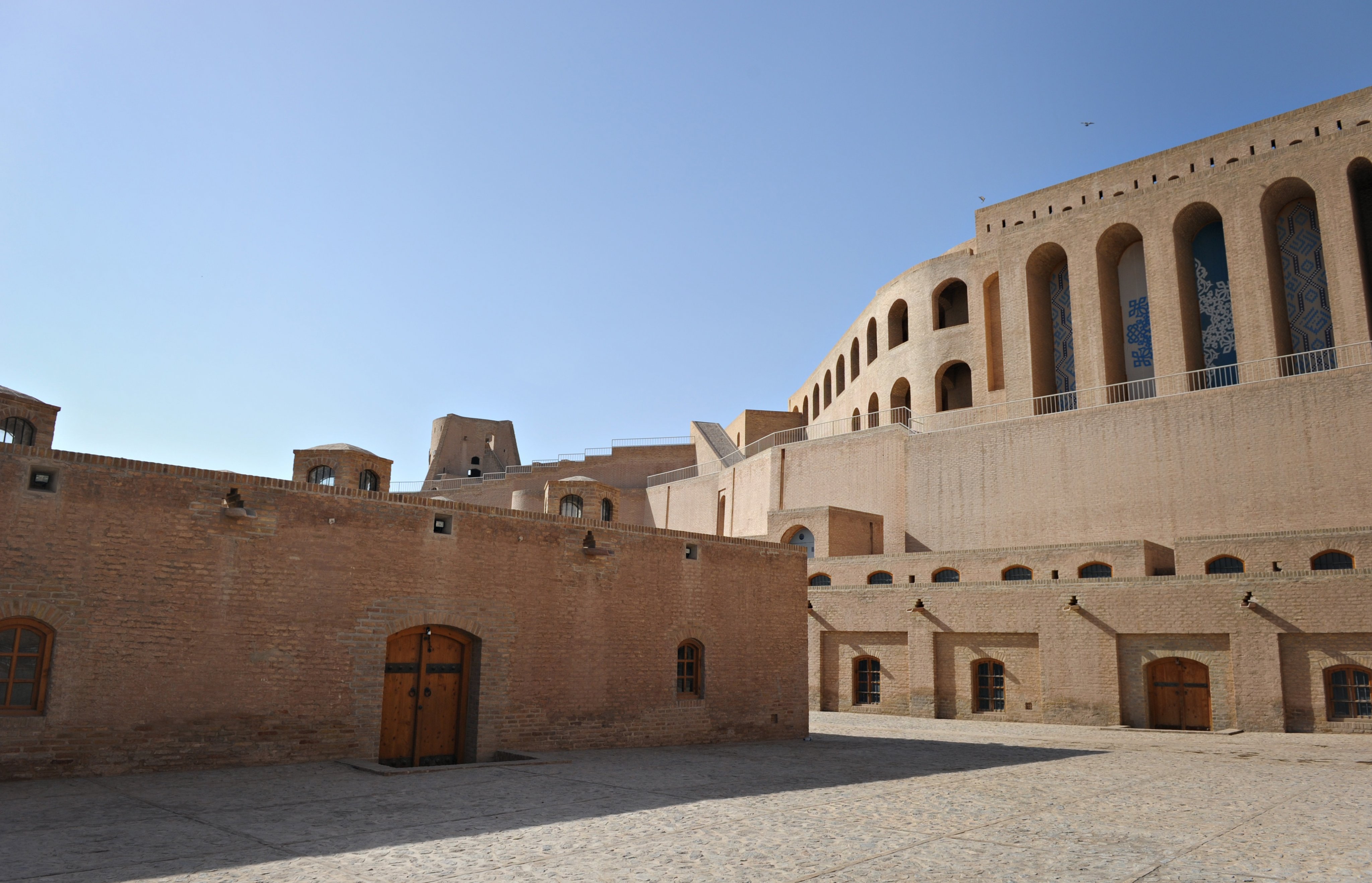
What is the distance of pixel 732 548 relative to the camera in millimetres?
16000

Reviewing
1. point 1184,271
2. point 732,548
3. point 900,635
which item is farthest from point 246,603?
point 1184,271

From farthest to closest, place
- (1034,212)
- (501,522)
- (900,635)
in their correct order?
(1034,212), (900,635), (501,522)

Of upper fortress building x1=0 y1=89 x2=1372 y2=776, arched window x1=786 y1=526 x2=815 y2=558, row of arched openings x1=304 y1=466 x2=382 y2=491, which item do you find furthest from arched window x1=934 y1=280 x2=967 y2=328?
row of arched openings x1=304 y1=466 x2=382 y2=491

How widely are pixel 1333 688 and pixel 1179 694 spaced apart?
8.51 feet

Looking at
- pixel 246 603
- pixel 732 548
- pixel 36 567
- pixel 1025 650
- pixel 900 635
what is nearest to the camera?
pixel 36 567

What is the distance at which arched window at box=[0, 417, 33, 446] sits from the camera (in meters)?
18.2

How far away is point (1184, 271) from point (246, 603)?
27.0 metres

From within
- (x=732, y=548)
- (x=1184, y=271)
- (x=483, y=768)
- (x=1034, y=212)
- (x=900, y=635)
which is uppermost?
(x=1034, y=212)

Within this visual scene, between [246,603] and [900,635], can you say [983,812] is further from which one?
[900,635]

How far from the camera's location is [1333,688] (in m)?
17.4

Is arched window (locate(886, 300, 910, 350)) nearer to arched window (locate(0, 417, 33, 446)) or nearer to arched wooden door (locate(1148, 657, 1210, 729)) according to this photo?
arched wooden door (locate(1148, 657, 1210, 729))

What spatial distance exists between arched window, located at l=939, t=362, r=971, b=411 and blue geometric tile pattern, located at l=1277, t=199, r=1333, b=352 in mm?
10500

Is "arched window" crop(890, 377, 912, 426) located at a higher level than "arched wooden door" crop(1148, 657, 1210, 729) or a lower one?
higher

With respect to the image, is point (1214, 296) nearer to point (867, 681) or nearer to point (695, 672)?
point (867, 681)
